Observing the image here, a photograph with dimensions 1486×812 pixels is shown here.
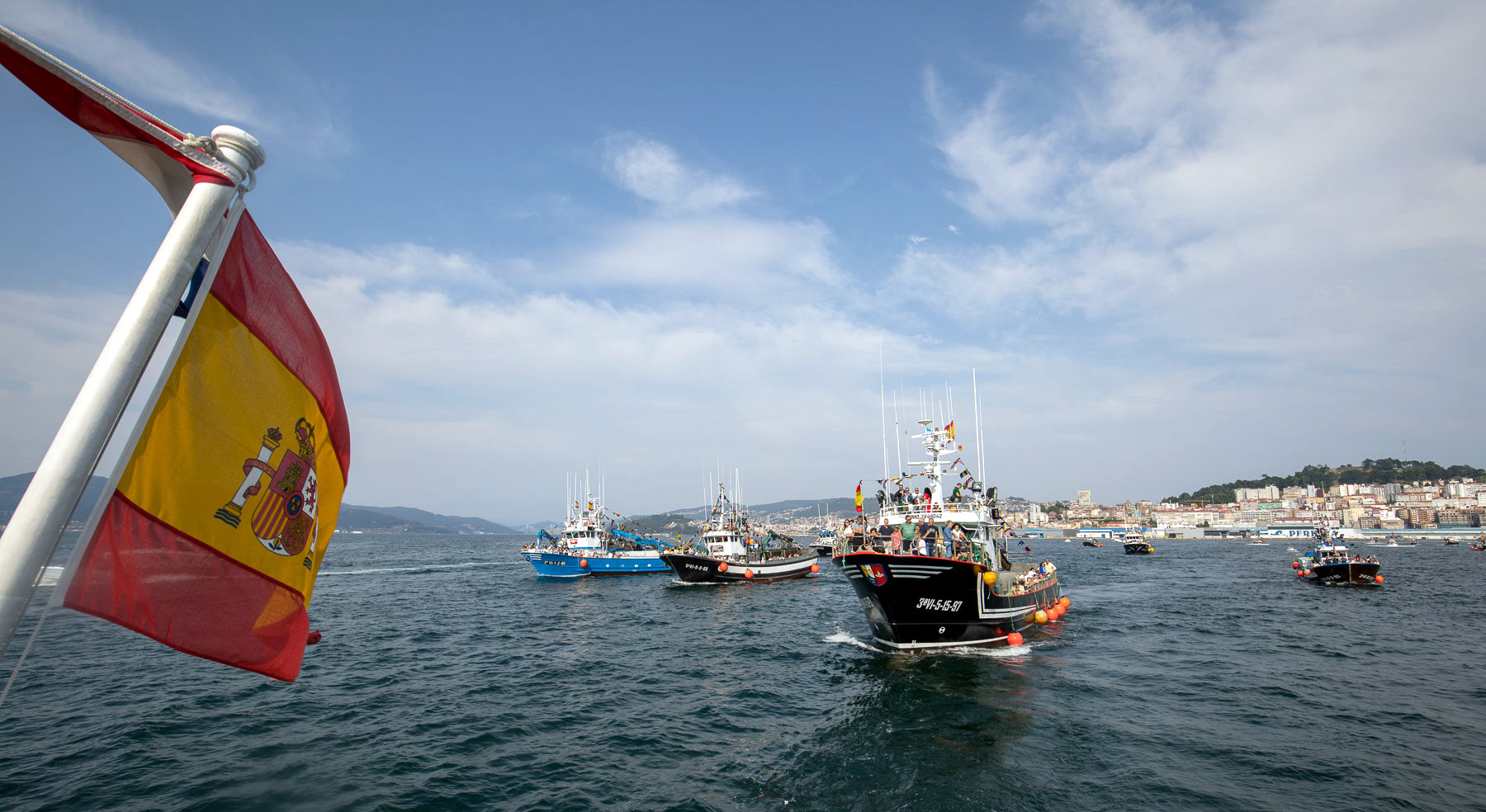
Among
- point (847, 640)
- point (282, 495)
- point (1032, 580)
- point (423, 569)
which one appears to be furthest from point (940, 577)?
point (423, 569)

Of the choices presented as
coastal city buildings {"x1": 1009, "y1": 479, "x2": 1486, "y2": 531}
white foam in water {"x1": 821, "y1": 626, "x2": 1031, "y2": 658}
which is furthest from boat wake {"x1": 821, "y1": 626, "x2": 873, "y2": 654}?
coastal city buildings {"x1": 1009, "y1": 479, "x2": 1486, "y2": 531}

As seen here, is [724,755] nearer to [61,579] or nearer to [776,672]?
[776,672]

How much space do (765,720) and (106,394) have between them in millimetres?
17601

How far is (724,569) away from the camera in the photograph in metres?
54.9

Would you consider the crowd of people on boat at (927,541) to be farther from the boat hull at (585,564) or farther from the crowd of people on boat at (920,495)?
the boat hull at (585,564)

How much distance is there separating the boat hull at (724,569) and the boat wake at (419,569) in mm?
34583

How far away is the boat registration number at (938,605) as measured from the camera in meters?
23.7

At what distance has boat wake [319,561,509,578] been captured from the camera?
223 feet

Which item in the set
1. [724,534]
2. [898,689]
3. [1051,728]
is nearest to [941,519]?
[898,689]

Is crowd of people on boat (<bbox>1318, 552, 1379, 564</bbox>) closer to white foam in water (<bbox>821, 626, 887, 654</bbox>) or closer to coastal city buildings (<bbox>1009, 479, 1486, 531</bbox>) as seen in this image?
white foam in water (<bbox>821, 626, 887, 654</bbox>)

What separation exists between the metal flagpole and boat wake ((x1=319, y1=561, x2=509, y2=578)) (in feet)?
240

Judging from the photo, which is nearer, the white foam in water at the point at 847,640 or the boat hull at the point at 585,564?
the white foam in water at the point at 847,640

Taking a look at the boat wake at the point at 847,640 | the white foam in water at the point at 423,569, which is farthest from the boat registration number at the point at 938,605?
the white foam in water at the point at 423,569

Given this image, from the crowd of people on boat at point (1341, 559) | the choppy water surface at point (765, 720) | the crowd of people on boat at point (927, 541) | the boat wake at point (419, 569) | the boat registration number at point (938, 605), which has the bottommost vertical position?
the choppy water surface at point (765, 720)
